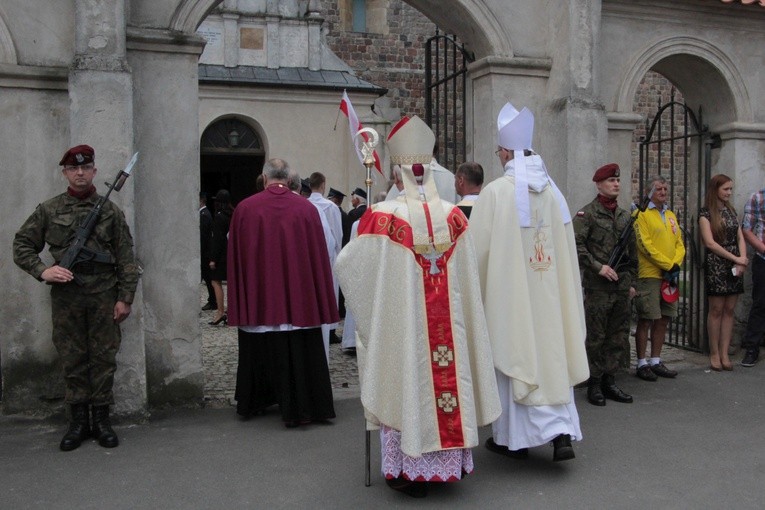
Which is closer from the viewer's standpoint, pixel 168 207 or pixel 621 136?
pixel 168 207

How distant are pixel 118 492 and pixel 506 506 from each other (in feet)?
7.12

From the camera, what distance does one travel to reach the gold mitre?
4.66 metres

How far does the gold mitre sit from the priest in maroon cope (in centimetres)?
170

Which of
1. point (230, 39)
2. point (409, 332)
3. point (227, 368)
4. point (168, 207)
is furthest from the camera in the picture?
point (230, 39)

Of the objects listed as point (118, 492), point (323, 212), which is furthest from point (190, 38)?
point (118, 492)

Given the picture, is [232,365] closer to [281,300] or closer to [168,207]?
[168,207]

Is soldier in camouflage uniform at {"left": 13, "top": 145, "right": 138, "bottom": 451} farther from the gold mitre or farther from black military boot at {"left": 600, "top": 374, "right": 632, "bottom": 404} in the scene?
black military boot at {"left": 600, "top": 374, "right": 632, "bottom": 404}

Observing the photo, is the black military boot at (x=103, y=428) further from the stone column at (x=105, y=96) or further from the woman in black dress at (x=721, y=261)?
the woman in black dress at (x=721, y=261)

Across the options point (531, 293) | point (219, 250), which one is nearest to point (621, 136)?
point (531, 293)

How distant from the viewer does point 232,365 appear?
848 cm

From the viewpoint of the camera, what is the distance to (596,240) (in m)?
6.90

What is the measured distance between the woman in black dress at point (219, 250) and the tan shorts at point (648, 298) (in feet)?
18.6

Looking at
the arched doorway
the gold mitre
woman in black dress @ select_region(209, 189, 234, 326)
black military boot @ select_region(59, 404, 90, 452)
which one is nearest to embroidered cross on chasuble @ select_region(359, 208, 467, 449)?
the gold mitre

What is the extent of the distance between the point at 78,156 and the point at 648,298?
4.95 m
